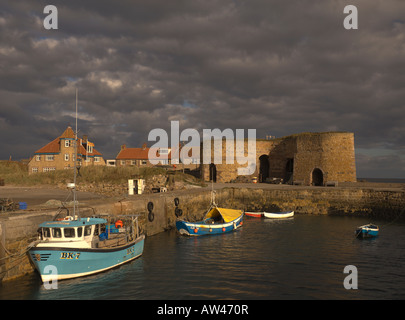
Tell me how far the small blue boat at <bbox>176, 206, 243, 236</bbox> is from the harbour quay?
2015 millimetres

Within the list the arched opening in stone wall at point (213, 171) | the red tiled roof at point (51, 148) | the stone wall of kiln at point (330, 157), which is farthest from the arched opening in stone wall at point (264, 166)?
the red tiled roof at point (51, 148)

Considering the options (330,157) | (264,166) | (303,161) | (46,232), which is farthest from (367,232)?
(264,166)

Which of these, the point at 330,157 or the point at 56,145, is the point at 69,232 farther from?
the point at 56,145

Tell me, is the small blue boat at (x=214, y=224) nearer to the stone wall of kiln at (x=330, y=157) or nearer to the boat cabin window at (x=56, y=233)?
the boat cabin window at (x=56, y=233)

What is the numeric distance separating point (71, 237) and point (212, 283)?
648 cm

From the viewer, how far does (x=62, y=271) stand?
12.9 metres

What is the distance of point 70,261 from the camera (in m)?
13.0

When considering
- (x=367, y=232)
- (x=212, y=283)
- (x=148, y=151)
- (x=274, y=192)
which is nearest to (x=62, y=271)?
(x=212, y=283)

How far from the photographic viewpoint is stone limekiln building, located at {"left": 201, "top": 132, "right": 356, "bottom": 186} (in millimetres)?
44469

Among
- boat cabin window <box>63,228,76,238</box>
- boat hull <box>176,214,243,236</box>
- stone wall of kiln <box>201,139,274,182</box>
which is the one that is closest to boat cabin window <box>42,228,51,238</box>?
boat cabin window <box>63,228,76,238</box>

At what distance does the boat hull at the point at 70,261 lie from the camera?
41.0 ft

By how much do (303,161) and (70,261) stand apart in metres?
41.8

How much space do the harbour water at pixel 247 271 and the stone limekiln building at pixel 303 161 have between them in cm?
2146
